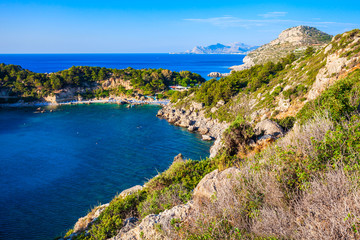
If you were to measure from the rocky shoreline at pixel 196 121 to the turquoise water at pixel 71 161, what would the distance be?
1.93m

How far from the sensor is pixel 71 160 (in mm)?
29797

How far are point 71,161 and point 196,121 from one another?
2429 cm

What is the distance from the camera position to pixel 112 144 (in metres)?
35.7

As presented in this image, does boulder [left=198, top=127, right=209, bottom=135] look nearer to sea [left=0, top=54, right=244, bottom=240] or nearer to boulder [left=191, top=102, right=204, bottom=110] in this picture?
sea [left=0, top=54, right=244, bottom=240]

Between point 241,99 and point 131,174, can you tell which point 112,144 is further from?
point 241,99

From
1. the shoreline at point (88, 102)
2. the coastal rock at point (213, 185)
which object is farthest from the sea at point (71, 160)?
the shoreline at point (88, 102)

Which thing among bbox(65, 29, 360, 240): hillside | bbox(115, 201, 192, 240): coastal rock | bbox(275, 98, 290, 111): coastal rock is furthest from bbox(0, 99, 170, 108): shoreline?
bbox(115, 201, 192, 240): coastal rock

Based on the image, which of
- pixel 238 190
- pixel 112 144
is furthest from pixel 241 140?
pixel 112 144

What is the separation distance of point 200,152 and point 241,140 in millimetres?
18446

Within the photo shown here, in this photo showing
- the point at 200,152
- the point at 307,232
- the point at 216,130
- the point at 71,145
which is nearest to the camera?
the point at 307,232

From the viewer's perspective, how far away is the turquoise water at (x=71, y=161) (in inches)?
749

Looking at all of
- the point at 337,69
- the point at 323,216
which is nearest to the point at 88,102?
the point at 337,69

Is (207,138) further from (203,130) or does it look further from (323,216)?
(323,216)

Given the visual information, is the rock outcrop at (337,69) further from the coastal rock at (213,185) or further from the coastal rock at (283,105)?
the coastal rock at (213,185)
